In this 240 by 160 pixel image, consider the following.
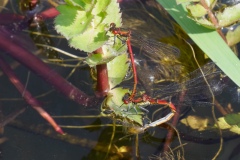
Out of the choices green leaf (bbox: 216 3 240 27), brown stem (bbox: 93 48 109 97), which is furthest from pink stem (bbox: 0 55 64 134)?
green leaf (bbox: 216 3 240 27)

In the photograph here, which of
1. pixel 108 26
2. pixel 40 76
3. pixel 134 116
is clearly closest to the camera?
pixel 108 26

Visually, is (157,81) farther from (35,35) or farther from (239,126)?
(35,35)

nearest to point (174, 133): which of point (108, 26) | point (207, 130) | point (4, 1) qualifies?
point (207, 130)

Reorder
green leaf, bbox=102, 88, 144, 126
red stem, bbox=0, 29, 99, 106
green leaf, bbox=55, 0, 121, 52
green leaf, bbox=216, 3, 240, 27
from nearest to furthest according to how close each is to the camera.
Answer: green leaf, bbox=55, 0, 121, 52 < green leaf, bbox=102, 88, 144, 126 < green leaf, bbox=216, 3, 240, 27 < red stem, bbox=0, 29, 99, 106

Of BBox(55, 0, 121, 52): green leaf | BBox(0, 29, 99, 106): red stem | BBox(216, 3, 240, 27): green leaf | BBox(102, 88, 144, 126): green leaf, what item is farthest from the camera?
BBox(0, 29, 99, 106): red stem

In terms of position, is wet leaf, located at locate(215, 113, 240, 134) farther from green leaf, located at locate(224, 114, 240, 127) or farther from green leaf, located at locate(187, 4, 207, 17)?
green leaf, located at locate(187, 4, 207, 17)
